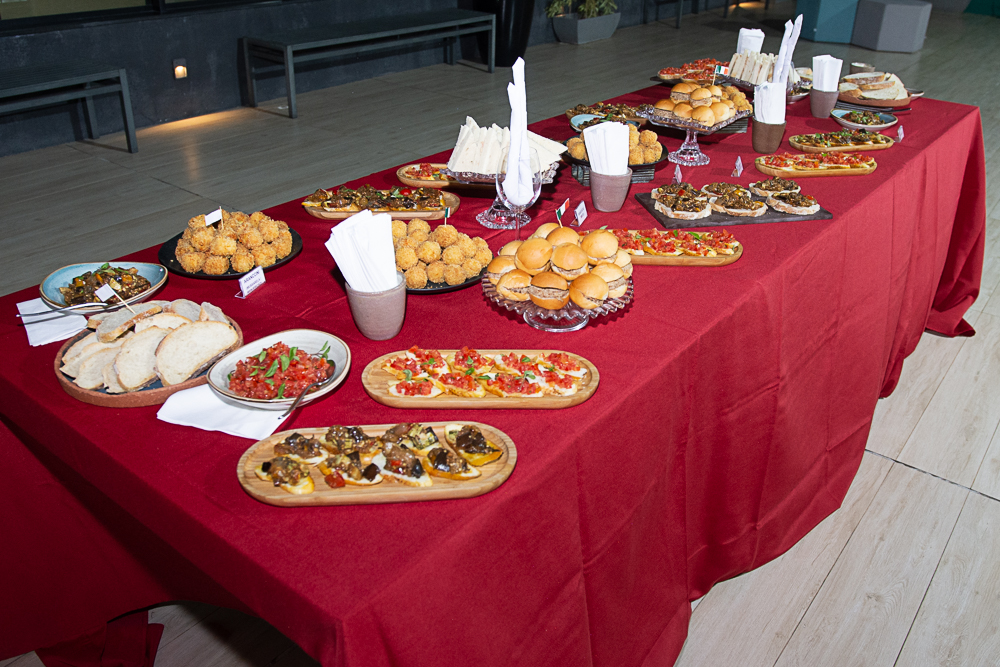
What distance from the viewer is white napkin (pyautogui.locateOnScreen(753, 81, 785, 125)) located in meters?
2.24

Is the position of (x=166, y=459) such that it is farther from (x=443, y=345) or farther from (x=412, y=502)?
(x=443, y=345)

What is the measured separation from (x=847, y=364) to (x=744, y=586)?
26.5 inches

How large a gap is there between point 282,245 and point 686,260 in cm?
90

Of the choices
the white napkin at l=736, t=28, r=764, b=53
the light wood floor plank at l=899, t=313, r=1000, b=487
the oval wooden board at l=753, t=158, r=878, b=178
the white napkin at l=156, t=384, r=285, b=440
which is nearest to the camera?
the white napkin at l=156, t=384, r=285, b=440

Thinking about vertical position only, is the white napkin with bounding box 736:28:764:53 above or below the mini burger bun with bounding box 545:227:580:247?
above

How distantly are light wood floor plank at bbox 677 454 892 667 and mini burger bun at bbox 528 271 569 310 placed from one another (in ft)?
2.93

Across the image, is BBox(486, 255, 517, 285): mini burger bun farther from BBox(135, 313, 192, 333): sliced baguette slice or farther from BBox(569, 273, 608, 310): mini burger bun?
BBox(135, 313, 192, 333): sliced baguette slice

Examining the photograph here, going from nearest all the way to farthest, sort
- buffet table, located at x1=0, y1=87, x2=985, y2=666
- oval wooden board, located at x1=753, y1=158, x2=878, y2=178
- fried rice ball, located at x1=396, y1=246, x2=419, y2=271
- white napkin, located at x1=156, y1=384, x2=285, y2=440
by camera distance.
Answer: buffet table, located at x1=0, y1=87, x2=985, y2=666 → white napkin, located at x1=156, y1=384, x2=285, y2=440 → fried rice ball, located at x1=396, y1=246, x2=419, y2=271 → oval wooden board, located at x1=753, y1=158, x2=878, y2=178

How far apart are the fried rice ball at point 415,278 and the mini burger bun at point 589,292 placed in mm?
311

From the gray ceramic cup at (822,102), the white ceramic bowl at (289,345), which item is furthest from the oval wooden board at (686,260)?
the gray ceramic cup at (822,102)

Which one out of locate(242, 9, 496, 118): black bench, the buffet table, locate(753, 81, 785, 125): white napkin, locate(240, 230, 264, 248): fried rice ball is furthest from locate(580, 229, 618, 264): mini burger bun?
locate(242, 9, 496, 118): black bench

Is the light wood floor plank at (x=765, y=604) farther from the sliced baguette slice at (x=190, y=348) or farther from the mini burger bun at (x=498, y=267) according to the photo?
the sliced baguette slice at (x=190, y=348)

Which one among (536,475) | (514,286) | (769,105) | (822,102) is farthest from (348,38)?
(536,475)

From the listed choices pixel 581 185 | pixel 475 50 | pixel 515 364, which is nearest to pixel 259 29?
pixel 475 50
